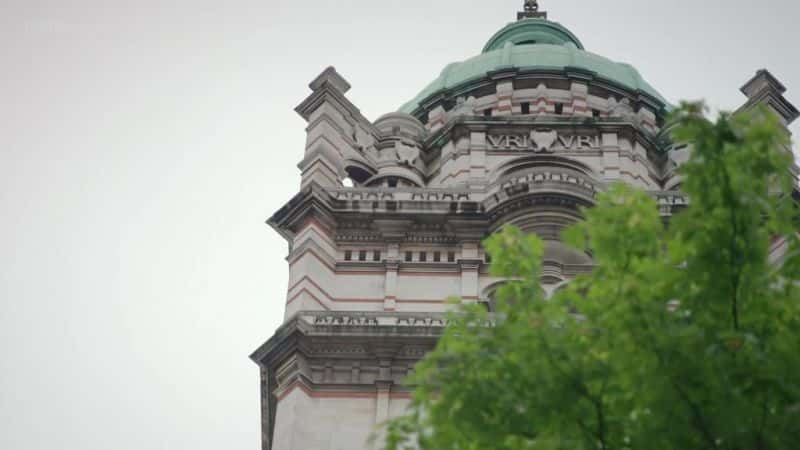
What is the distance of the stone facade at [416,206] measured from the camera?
65.3ft

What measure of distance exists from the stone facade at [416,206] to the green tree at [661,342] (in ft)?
27.9

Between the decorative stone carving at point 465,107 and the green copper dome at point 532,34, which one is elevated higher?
the green copper dome at point 532,34

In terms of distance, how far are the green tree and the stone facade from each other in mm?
8490

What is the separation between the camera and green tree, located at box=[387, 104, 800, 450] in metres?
9.81

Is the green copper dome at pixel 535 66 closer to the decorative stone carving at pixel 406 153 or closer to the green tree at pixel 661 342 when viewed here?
the decorative stone carving at pixel 406 153

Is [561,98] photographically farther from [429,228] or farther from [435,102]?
[429,228]

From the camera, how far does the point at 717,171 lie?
10.4 m

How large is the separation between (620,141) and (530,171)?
109 inches

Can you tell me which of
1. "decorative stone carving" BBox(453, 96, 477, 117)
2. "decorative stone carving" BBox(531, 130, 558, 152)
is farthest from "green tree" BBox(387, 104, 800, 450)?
"decorative stone carving" BBox(453, 96, 477, 117)

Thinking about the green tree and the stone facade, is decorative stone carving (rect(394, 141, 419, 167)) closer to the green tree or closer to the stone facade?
the stone facade

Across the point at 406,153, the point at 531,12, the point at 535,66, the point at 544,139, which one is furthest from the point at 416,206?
the point at 531,12

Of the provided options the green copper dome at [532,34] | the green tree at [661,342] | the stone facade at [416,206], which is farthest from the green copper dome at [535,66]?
the green tree at [661,342]

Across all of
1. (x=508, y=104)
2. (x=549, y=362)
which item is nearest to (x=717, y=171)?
(x=549, y=362)

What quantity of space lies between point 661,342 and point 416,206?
519 inches
